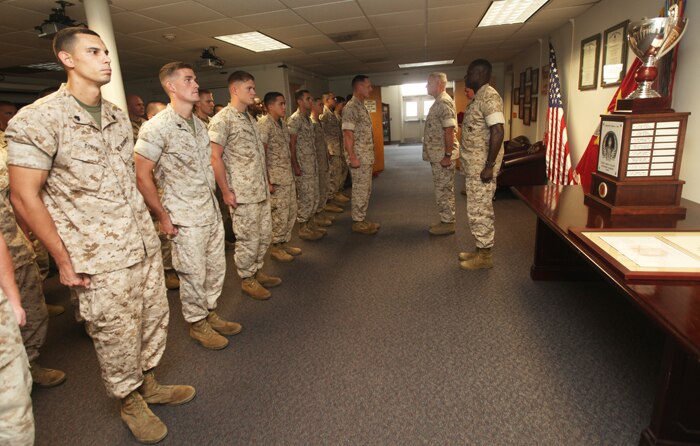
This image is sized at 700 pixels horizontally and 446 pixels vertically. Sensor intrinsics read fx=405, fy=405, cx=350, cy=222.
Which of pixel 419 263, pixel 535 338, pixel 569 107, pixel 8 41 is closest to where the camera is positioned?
pixel 535 338

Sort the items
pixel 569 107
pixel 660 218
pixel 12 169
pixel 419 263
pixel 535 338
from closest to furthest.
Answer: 1. pixel 12 169
2. pixel 660 218
3. pixel 535 338
4. pixel 419 263
5. pixel 569 107

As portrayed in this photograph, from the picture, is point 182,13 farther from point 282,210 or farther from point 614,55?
point 614,55

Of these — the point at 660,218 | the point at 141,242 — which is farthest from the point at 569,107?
the point at 141,242

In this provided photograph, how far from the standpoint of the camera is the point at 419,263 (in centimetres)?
336

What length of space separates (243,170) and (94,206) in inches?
51.4

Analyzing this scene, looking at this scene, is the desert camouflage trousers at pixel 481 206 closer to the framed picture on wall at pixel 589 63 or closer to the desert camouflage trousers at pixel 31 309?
the framed picture on wall at pixel 589 63

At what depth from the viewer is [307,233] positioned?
429 centimetres

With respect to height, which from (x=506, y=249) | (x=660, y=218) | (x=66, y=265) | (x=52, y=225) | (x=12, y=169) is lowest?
(x=506, y=249)

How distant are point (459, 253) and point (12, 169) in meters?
3.01

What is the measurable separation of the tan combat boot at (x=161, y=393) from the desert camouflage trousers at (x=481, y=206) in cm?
223

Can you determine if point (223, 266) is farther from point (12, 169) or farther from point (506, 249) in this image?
point (506, 249)

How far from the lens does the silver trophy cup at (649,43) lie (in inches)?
75.0

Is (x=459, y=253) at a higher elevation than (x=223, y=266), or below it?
below

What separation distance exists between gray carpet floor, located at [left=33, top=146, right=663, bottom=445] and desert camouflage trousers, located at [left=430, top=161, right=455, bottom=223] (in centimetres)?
97
